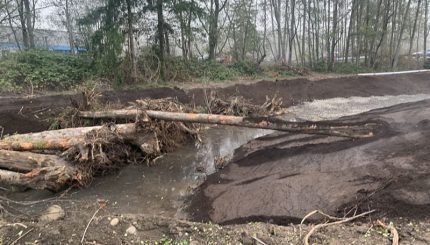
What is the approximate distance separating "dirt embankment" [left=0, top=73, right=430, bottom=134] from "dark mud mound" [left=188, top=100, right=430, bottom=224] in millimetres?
5627

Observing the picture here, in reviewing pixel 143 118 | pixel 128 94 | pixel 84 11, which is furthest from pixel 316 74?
pixel 143 118

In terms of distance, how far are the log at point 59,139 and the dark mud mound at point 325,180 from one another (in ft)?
7.10

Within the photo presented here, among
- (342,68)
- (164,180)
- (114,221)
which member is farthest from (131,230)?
(342,68)

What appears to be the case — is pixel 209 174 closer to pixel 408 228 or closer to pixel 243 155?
pixel 243 155

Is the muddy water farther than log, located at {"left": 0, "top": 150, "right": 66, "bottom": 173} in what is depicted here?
No

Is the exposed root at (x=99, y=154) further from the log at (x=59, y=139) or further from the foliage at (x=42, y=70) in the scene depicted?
the foliage at (x=42, y=70)

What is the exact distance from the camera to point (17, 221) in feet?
15.1

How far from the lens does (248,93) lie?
1520 cm

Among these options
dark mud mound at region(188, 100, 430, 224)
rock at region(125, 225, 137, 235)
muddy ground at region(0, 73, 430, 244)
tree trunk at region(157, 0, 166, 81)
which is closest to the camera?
muddy ground at region(0, 73, 430, 244)

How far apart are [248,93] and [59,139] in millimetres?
9183

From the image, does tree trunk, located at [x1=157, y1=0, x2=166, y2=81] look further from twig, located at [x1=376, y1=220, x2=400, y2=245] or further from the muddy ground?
twig, located at [x1=376, y1=220, x2=400, y2=245]

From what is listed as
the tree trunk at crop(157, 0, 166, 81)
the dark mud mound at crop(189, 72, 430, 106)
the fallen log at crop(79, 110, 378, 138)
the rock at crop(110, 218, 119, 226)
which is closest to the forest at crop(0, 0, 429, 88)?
the tree trunk at crop(157, 0, 166, 81)

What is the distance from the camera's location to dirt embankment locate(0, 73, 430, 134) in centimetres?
Result: 978

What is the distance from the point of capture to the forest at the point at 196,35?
45.2 feet
